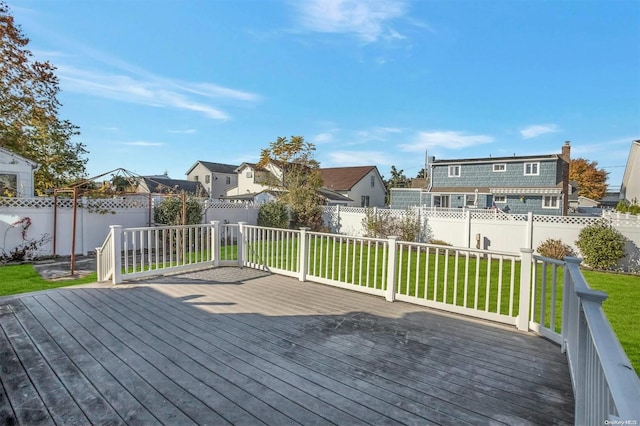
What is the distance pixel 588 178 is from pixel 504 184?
23016mm

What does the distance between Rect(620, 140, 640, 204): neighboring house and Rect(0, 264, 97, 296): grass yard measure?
2150cm

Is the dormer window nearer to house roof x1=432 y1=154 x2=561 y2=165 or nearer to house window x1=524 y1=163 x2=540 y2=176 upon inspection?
house roof x1=432 y1=154 x2=561 y2=165

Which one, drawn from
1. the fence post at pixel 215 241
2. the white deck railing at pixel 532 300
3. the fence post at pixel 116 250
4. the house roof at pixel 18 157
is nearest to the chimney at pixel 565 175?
the white deck railing at pixel 532 300

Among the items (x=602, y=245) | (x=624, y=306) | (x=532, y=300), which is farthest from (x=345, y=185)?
(x=532, y=300)

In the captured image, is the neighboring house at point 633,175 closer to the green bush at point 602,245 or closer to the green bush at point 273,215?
the green bush at point 602,245

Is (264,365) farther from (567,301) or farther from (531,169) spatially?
(531,169)

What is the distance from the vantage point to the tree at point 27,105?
11250 mm

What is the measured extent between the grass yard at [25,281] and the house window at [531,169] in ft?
75.8

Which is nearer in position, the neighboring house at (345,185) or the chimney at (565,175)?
the chimney at (565,175)

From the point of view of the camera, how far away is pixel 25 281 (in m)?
6.26

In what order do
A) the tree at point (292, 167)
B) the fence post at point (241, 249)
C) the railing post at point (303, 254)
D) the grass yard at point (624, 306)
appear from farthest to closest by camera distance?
1. the tree at point (292, 167)
2. the fence post at point (241, 249)
3. the railing post at point (303, 254)
4. the grass yard at point (624, 306)

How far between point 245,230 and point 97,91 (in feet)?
26.7

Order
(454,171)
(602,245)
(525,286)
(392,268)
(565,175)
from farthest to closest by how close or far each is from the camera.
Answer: (454,171)
(565,175)
(602,245)
(392,268)
(525,286)

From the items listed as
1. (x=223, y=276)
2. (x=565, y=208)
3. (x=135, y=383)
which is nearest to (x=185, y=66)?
(x=223, y=276)
